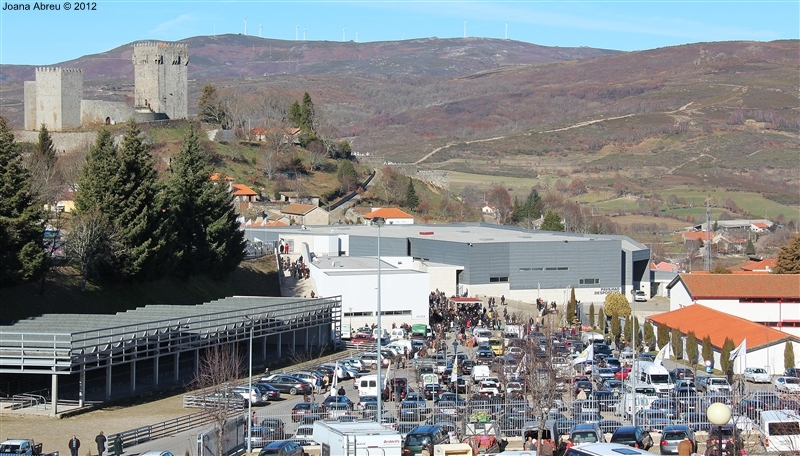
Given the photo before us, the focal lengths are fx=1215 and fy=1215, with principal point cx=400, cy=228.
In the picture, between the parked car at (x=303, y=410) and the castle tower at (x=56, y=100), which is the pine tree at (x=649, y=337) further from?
the castle tower at (x=56, y=100)

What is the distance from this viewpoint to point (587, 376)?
4397 cm

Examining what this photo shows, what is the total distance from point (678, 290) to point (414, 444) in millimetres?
39547

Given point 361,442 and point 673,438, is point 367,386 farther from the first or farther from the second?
point 361,442

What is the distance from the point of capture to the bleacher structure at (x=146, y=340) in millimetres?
36656

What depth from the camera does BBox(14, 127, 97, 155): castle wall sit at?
304ft

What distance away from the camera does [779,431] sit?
30.1 metres

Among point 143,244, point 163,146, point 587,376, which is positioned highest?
point 163,146

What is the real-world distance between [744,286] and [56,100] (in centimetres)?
6270

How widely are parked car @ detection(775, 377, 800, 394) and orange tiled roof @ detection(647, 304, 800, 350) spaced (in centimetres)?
594

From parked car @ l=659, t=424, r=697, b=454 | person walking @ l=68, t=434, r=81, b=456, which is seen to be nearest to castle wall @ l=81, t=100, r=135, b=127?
person walking @ l=68, t=434, r=81, b=456

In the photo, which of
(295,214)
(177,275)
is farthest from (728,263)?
(177,275)

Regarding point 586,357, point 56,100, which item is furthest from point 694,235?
point 586,357

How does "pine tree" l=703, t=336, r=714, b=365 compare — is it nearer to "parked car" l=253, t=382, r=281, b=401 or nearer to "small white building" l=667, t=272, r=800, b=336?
"small white building" l=667, t=272, r=800, b=336

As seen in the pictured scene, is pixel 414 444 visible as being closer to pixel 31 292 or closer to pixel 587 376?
pixel 587 376
